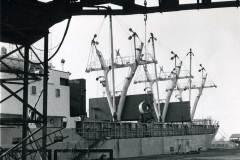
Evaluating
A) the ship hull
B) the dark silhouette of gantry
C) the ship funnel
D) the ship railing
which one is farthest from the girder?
the ship funnel

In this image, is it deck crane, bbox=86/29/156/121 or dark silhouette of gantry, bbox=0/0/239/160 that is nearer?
dark silhouette of gantry, bbox=0/0/239/160

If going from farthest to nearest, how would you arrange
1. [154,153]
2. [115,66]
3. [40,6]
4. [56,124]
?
[115,66]
[154,153]
[56,124]
[40,6]

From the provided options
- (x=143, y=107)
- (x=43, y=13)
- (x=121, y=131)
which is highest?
(x=43, y=13)

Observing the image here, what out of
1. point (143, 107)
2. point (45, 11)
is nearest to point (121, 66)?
point (143, 107)

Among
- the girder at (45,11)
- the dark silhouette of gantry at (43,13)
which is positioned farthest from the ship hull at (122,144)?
the girder at (45,11)

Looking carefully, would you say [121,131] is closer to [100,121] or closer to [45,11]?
[100,121]

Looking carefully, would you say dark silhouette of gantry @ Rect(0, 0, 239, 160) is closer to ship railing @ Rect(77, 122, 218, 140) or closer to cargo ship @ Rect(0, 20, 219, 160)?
cargo ship @ Rect(0, 20, 219, 160)

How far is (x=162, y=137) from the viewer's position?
143 feet

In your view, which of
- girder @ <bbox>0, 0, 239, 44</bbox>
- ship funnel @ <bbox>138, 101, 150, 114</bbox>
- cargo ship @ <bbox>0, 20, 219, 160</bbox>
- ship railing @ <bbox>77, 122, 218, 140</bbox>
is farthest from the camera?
ship funnel @ <bbox>138, 101, 150, 114</bbox>

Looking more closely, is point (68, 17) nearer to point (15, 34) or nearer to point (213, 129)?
point (15, 34)

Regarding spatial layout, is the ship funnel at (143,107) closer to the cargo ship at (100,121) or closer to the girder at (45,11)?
the cargo ship at (100,121)

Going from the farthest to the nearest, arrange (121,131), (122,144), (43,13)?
(121,131)
(122,144)
(43,13)

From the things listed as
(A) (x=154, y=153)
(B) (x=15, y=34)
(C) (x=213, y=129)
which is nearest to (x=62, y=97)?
(A) (x=154, y=153)

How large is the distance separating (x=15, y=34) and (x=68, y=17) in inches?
79.1
